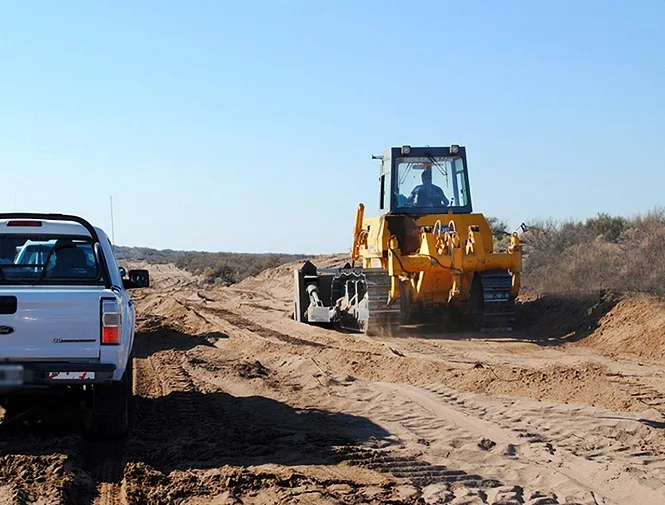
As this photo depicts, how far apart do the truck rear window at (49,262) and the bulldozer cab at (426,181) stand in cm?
976

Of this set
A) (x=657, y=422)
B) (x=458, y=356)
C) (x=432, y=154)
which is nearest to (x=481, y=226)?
(x=432, y=154)

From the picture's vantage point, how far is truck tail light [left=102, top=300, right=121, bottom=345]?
24.7 feet

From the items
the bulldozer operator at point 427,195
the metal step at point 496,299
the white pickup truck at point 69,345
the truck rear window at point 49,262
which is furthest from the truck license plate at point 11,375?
the bulldozer operator at point 427,195

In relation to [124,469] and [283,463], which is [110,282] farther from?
[283,463]

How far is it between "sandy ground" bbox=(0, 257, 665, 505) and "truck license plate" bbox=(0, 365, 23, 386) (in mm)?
601

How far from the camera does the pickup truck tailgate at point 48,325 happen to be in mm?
7410

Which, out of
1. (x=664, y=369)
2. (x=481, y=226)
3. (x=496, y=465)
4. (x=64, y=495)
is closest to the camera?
(x=64, y=495)

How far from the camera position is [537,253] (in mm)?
24359

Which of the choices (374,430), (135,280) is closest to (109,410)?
(135,280)

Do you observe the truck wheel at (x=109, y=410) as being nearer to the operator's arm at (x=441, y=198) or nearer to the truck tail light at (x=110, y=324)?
the truck tail light at (x=110, y=324)

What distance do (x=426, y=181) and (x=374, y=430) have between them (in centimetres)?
1093

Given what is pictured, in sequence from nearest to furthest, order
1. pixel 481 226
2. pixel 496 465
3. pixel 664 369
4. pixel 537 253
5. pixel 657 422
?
pixel 496 465 < pixel 657 422 < pixel 664 369 < pixel 481 226 < pixel 537 253

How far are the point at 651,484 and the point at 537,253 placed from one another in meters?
18.4

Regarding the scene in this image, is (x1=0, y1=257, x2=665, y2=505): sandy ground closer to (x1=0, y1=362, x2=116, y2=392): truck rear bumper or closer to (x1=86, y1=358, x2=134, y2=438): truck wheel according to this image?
(x1=86, y1=358, x2=134, y2=438): truck wheel
